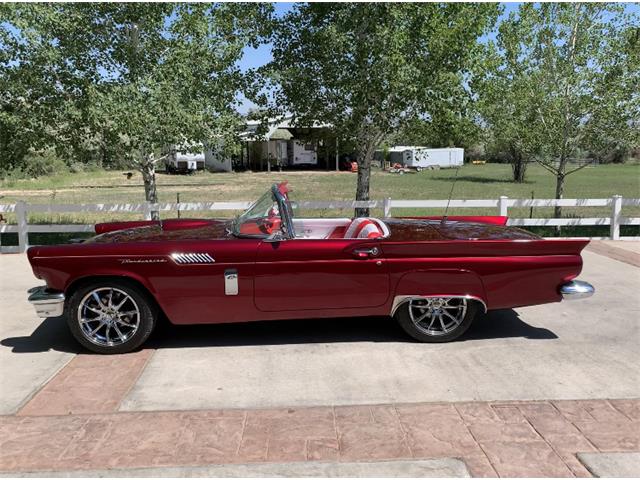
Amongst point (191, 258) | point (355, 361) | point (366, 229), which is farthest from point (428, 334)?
point (191, 258)

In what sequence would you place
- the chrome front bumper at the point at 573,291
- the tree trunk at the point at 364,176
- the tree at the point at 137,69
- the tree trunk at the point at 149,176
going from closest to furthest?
the chrome front bumper at the point at 573,291, the tree at the point at 137,69, the tree trunk at the point at 149,176, the tree trunk at the point at 364,176

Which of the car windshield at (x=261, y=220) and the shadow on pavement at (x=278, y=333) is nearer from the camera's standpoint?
the car windshield at (x=261, y=220)

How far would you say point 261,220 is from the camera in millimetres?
5141

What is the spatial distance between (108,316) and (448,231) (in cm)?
322

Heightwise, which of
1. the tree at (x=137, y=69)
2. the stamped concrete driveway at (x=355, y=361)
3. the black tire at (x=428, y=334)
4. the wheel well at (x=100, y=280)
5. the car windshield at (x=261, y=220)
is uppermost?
the tree at (x=137, y=69)

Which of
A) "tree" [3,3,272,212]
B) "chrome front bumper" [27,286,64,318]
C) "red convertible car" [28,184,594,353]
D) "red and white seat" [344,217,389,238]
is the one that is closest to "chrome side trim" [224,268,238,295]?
"red convertible car" [28,184,594,353]

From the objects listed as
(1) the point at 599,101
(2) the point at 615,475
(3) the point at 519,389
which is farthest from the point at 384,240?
(1) the point at 599,101

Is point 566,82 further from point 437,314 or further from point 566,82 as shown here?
point 437,314

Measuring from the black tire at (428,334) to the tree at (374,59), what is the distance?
17.6 feet

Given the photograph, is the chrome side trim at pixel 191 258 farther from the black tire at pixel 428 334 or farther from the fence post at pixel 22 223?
the fence post at pixel 22 223

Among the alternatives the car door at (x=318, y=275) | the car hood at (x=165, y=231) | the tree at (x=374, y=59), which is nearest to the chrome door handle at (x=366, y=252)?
the car door at (x=318, y=275)

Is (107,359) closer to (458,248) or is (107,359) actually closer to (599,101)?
(458,248)

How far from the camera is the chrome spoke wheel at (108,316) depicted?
4.75 meters

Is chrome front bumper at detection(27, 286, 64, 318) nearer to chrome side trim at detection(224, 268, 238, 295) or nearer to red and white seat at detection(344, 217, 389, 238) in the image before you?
chrome side trim at detection(224, 268, 238, 295)
